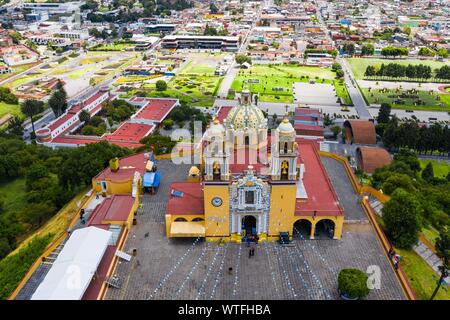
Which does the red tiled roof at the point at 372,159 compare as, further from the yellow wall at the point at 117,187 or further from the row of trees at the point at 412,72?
the row of trees at the point at 412,72

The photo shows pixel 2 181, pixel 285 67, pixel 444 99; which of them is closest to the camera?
pixel 2 181

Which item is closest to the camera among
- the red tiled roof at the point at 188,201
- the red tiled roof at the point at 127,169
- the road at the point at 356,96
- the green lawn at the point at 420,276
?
the green lawn at the point at 420,276

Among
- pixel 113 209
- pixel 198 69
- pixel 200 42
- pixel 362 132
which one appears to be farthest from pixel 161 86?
pixel 113 209

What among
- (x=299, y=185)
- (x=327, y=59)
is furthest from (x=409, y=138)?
(x=327, y=59)

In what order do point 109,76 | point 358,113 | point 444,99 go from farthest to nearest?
point 109,76 → point 444,99 → point 358,113

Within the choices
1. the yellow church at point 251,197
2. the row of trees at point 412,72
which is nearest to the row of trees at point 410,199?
the yellow church at point 251,197

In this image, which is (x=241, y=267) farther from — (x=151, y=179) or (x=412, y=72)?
(x=412, y=72)

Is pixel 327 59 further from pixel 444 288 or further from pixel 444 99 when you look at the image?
pixel 444 288
